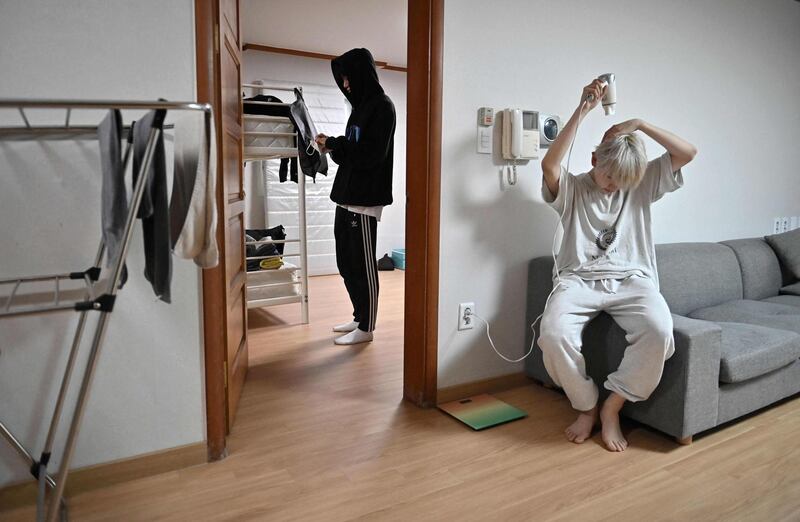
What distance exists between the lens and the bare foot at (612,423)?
198cm

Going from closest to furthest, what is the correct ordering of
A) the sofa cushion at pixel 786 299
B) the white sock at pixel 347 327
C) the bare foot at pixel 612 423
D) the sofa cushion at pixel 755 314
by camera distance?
the bare foot at pixel 612 423 → the sofa cushion at pixel 755 314 → the sofa cushion at pixel 786 299 → the white sock at pixel 347 327

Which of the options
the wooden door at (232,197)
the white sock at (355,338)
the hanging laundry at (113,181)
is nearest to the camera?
the hanging laundry at (113,181)

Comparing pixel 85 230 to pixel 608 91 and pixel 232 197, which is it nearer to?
pixel 232 197

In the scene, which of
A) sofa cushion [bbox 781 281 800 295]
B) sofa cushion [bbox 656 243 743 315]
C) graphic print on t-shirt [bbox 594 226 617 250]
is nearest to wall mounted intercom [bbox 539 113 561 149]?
graphic print on t-shirt [bbox 594 226 617 250]

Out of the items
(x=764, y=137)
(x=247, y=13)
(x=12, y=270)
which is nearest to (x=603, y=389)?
(x=12, y=270)

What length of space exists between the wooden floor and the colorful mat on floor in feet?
0.16

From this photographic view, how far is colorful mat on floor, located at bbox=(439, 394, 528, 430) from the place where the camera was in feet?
7.11

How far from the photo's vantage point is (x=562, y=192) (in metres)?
2.19

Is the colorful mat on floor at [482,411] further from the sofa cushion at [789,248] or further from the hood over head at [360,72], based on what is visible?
the sofa cushion at [789,248]

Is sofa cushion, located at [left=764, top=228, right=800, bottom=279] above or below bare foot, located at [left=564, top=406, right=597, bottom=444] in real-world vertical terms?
above

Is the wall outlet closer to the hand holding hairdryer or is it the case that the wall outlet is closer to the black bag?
the hand holding hairdryer

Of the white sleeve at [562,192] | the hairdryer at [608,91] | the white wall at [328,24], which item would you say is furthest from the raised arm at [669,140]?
the white wall at [328,24]

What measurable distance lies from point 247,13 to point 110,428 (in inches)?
140

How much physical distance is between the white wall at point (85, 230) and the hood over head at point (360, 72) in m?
1.46
